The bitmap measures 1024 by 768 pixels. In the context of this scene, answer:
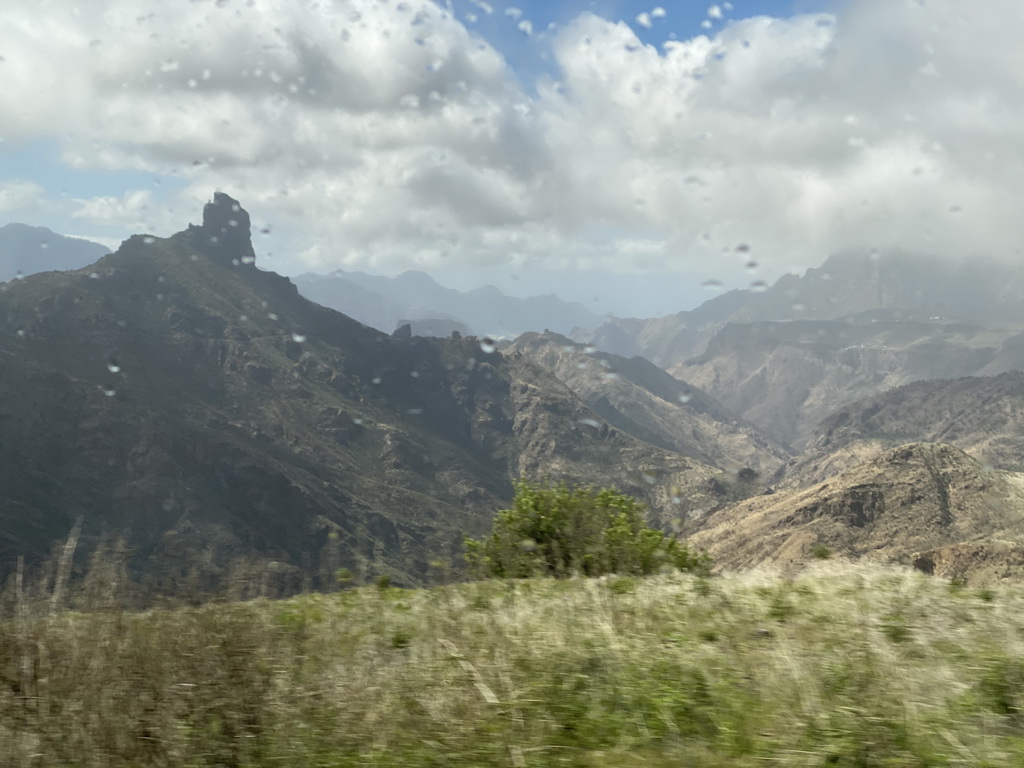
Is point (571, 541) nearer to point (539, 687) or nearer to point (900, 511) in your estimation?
point (539, 687)

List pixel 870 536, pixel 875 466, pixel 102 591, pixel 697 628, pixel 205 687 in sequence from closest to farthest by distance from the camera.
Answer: pixel 205 687
pixel 102 591
pixel 697 628
pixel 870 536
pixel 875 466

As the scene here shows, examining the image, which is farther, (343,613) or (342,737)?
(343,613)

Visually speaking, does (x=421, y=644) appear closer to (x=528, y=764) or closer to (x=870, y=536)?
(x=528, y=764)

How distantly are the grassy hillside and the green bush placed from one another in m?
5.45

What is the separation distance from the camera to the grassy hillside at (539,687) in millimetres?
4773

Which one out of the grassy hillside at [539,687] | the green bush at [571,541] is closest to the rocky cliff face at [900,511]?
the green bush at [571,541]

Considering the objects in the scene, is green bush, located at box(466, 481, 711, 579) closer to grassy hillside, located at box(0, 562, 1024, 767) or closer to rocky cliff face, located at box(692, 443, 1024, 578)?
grassy hillside, located at box(0, 562, 1024, 767)

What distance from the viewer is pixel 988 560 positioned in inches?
3118

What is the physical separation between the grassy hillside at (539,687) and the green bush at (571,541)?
5450mm

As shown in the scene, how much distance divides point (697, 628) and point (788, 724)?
2594 mm

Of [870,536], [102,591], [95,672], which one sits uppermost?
[102,591]

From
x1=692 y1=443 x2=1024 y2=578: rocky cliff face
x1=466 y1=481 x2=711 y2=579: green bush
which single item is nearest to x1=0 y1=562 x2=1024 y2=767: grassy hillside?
x1=466 y1=481 x2=711 y2=579: green bush

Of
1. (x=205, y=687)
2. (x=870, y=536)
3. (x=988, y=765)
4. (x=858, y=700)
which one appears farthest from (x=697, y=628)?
(x=870, y=536)

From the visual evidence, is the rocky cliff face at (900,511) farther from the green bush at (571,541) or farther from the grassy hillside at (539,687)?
the grassy hillside at (539,687)
